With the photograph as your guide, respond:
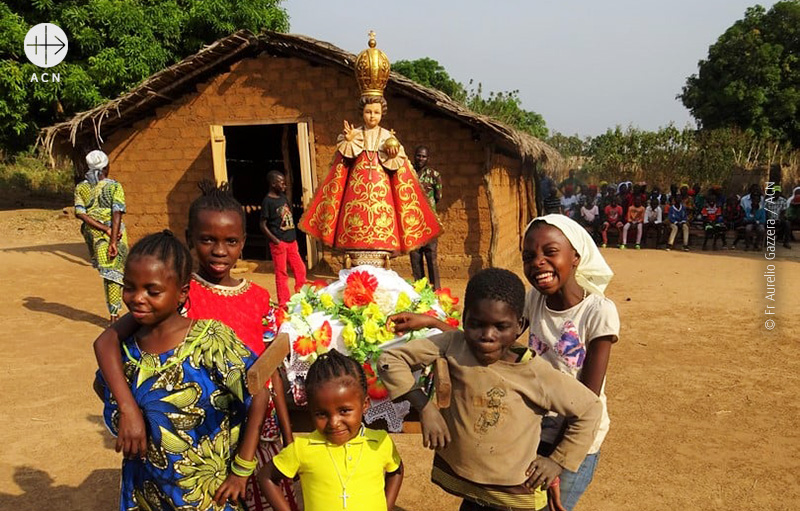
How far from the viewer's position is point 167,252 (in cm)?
174

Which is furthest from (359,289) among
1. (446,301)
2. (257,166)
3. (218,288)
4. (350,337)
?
(257,166)

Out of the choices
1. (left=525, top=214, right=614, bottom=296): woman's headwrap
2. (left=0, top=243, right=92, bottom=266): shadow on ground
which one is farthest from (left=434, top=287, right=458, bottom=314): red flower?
(left=0, top=243, right=92, bottom=266): shadow on ground

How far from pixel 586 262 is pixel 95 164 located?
5871 millimetres

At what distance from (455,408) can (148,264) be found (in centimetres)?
104

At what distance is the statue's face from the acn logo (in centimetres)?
1447

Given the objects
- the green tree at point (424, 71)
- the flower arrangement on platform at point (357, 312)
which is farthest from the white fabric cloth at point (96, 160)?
the green tree at point (424, 71)

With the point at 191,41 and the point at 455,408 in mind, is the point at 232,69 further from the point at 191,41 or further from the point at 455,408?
the point at 455,408

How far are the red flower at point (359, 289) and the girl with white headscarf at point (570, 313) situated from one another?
0.75m

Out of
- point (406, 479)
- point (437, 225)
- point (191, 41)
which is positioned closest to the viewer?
point (437, 225)

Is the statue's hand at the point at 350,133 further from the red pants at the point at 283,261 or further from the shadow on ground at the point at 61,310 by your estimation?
the shadow on ground at the point at 61,310

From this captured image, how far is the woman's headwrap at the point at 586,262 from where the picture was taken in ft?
6.66

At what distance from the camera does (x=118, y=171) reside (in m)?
10.4

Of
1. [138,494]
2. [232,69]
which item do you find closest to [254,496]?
[138,494]

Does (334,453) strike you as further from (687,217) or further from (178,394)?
(687,217)
